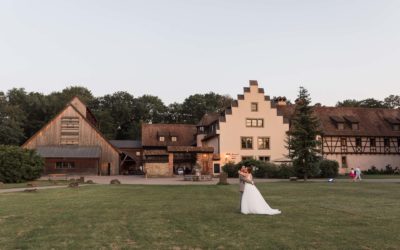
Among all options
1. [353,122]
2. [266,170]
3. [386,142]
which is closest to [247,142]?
[266,170]

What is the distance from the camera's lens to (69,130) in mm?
58688

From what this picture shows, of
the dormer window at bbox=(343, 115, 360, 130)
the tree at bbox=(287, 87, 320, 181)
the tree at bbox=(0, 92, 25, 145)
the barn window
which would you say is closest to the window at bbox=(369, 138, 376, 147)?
the dormer window at bbox=(343, 115, 360, 130)

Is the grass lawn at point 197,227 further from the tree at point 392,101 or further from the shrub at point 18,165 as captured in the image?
the tree at point 392,101

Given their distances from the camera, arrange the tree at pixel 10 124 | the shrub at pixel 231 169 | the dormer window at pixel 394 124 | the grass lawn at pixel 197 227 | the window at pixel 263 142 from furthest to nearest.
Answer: the tree at pixel 10 124
the dormer window at pixel 394 124
the window at pixel 263 142
the shrub at pixel 231 169
the grass lawn at pixel 197 227

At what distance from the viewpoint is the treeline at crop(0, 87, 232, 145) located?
8619cm

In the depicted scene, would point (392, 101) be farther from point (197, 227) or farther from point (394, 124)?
point (197, 227)

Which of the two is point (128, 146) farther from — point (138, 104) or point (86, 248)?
point (86, 248)

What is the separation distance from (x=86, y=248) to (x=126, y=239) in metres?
1.17

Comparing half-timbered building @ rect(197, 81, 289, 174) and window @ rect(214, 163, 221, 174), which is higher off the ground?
half-timbered building @ rect(197, 81, 289, 174)

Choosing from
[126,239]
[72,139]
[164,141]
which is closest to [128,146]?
[164,141]

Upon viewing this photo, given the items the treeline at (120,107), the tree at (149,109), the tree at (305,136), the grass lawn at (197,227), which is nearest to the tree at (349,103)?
the treeline at (120,107)

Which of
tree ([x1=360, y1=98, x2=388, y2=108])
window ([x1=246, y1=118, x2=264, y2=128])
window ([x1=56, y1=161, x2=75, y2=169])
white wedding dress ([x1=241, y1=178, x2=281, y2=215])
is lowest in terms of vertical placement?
white wedding dress ([x1=241, y1=178, x2=281, y2=215])

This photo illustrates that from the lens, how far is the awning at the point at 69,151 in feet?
181

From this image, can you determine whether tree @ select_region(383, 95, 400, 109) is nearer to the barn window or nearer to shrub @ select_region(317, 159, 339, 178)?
shrub @ select_region(317, 159, 339, 178)
